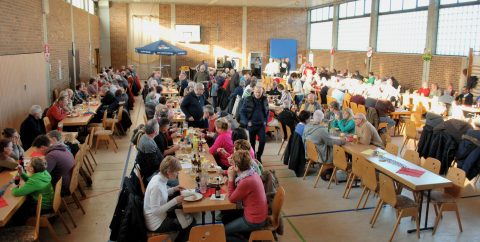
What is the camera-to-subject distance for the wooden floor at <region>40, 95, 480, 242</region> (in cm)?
569

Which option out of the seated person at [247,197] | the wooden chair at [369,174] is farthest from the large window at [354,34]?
the seated person at [247,197]

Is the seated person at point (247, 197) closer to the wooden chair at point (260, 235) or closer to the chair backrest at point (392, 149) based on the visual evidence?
the wooden chair at point (260, 235)

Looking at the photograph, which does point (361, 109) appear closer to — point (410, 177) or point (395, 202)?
point (410, 177)

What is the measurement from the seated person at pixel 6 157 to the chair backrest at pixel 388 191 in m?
5.14

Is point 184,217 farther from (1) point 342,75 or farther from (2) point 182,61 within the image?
(2) point 182,61

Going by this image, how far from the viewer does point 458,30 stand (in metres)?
14.3

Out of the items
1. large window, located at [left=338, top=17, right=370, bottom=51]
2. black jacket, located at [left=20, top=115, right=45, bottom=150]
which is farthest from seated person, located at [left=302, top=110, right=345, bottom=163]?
large window, located at [left=338, top=17, right=370, bottom=51]

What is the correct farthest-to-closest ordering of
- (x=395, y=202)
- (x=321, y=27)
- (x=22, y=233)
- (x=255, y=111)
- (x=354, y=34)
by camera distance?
(x=321, y=27)
(x=354, y=34)
(x=255, y=111)
(x=395, y=202)
(x=22, y=233)

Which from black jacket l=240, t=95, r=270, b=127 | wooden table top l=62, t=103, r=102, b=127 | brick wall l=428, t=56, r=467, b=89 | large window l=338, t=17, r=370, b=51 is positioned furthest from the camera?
large window l=338, t=17, r=370, b=51

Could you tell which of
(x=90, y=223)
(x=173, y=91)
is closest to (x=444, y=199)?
(x=90, y=223)

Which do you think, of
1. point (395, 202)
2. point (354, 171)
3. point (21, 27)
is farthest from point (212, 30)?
point (395, 202)

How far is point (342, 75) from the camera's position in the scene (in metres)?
19.7

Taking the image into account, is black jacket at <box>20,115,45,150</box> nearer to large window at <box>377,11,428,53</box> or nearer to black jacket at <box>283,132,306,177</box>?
black jacket at <box>283,132,306,177</box>

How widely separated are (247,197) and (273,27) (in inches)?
943
